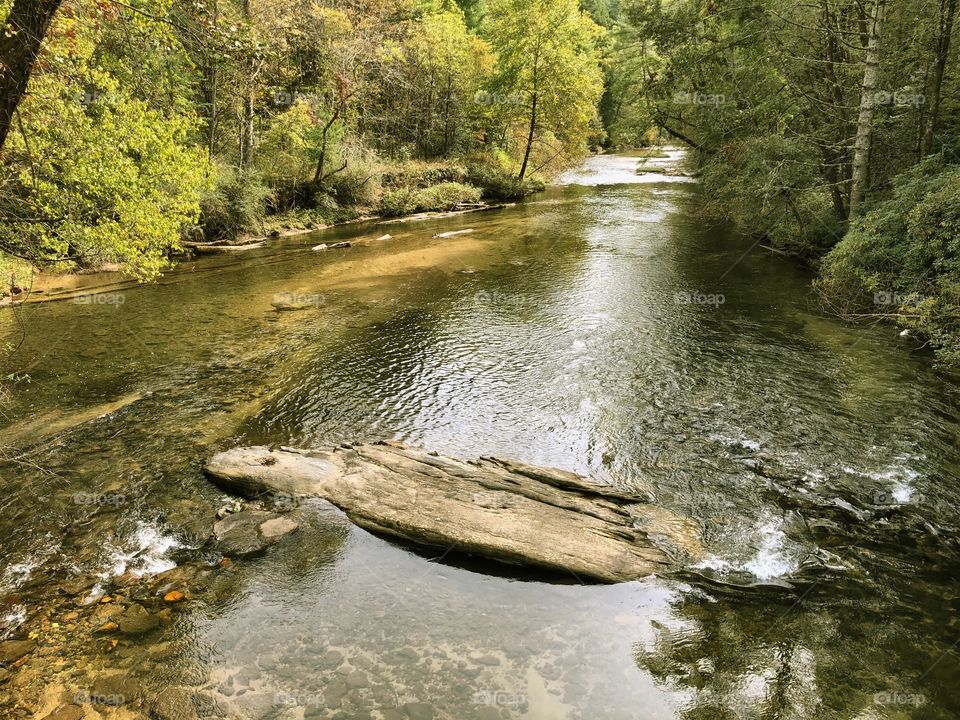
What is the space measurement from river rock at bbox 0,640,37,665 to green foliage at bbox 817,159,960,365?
12.8 metres

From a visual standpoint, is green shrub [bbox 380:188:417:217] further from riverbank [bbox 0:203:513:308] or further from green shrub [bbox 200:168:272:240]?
green shrub [bbox 200:168:272:240]

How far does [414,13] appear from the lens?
37875mm

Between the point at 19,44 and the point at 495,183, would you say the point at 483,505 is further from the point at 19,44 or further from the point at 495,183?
the point at 495,183

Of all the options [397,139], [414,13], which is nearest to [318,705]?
[397,139]

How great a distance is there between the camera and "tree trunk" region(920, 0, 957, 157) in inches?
475

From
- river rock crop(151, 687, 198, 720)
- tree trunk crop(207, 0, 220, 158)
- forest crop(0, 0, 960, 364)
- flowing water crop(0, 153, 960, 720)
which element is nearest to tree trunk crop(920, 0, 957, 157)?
forest crop(0, 0, 960, 364)

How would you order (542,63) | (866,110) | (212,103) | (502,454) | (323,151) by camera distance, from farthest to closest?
(542,63), (323,151), (212,103), (866,110), (502,454)

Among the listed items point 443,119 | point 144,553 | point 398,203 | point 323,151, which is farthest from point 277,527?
point 443,119

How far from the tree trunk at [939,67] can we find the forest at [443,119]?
0.05m

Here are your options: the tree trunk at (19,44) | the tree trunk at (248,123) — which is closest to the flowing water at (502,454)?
the tree trunk at (19,44)

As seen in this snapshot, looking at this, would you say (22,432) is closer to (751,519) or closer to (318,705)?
(318,705)

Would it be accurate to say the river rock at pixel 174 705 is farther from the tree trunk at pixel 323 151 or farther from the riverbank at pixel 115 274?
the tree trunk at pixel 323 151

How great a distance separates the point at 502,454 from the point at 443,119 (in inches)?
1311

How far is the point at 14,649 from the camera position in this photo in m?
5.06
